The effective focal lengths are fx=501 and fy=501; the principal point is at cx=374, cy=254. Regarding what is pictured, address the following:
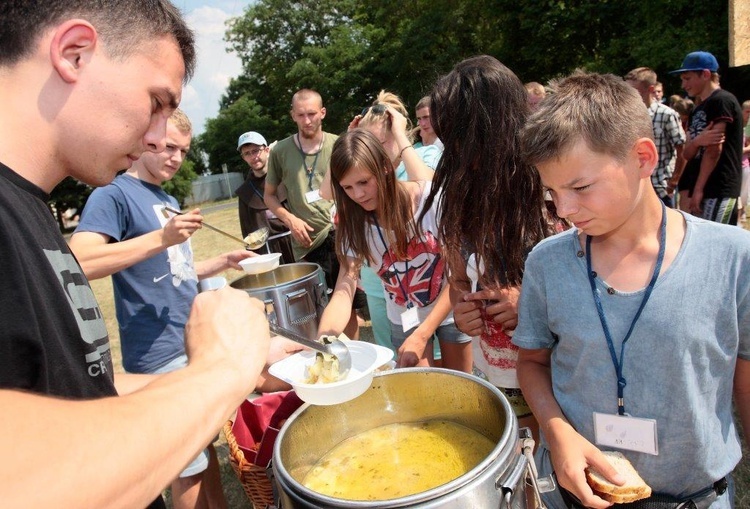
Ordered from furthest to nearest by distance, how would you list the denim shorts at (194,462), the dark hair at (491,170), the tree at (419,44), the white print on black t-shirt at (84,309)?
the tree at (419,44) < the denim shorts at (194,462) < the dark hair at (491,170) < the white print on black t-shirt at (84,309)

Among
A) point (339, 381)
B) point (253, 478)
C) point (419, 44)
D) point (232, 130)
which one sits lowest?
point (253, 478)

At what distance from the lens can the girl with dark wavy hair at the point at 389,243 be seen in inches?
88.6

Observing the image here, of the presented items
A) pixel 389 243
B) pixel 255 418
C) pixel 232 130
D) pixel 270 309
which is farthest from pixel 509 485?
pixel 232 130

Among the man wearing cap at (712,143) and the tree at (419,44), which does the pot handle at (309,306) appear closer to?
the man wearing cap at (712,143)

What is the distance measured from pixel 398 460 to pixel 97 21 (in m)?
1.14

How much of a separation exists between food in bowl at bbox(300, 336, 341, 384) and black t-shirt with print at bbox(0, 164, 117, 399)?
0.51m

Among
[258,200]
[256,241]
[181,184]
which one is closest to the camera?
[256,241]

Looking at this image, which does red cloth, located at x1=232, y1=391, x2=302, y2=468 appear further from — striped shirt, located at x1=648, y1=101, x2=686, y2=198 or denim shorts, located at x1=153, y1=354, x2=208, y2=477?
striped shirt, located at x1=648, y1=101, x2=686, y2=198


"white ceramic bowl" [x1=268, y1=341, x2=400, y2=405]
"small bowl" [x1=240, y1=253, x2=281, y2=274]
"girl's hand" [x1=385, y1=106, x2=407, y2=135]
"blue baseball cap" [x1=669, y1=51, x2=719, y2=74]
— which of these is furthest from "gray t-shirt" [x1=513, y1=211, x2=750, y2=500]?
"blue baseball cap" [x1=669, y1=51, x2=719, y2=74]

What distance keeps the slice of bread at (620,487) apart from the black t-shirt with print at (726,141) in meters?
3.63

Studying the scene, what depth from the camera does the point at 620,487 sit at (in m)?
1.04

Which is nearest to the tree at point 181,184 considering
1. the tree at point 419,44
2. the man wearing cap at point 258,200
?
the tree at point 419,44

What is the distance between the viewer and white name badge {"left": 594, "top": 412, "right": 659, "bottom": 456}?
115 centimetres

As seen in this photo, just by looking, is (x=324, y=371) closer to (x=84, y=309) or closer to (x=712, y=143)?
(x=84, y=309)
